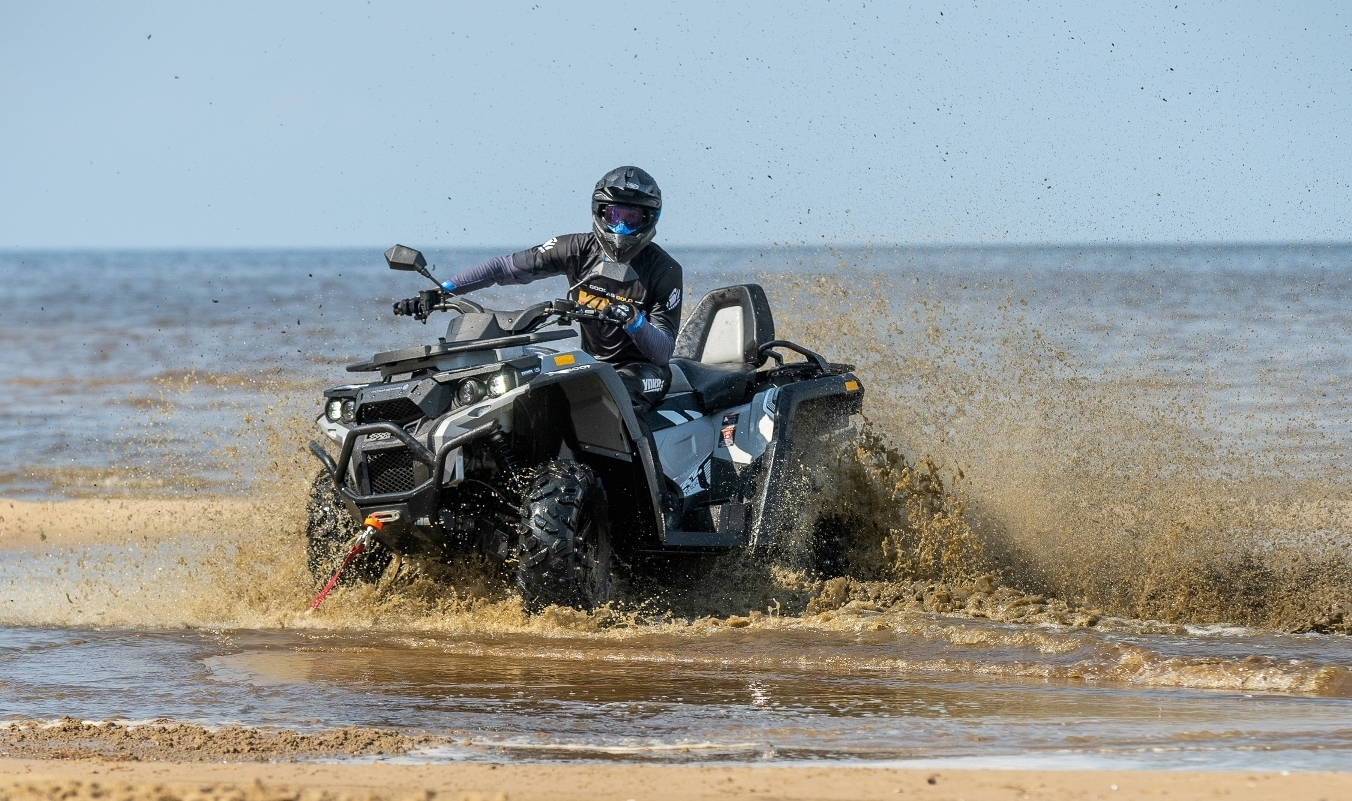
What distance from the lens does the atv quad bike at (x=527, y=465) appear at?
599cm

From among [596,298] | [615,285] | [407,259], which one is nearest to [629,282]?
[615,285]

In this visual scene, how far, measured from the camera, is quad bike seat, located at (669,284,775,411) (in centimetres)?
789

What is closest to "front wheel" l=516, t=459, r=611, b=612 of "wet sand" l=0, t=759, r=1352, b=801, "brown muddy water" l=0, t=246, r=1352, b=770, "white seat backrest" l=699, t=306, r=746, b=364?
"brown muddy water" l=0, t=246, r=1352, b=770

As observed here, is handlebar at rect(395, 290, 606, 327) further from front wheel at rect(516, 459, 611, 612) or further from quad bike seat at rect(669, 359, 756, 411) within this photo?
quad bike seat at rect(669, 359, 756, 411)

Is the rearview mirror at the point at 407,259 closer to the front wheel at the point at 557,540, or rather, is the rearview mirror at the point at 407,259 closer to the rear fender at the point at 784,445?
the front wheel at the point at 557,540

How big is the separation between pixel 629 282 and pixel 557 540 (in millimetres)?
1478

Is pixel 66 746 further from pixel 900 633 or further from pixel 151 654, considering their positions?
pixel 900 633

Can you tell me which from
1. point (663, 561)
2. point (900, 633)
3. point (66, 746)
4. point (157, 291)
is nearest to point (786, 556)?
point (663, 561)

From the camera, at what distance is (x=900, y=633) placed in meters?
6.48

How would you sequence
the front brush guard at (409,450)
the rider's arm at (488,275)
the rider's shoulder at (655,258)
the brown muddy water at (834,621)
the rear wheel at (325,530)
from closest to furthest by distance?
1. the brown muddy water at (834,621)
2. the front brush guard at (409,450)
3. the rear wheel at (325,530)
4. the rider's shoulder at (655,258)
5. the rider's arm at (488,275)

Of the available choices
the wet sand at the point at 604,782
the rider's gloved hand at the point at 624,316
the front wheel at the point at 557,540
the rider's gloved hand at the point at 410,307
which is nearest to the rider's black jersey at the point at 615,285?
the rider's gloved hand at the point at 624,316

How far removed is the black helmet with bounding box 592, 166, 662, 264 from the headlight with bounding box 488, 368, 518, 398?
1.30 meters

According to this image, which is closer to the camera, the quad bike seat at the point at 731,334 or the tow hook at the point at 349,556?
the tow hook at the point at 349,556

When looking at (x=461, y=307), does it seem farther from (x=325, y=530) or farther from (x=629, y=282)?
(x=325, y=530)
